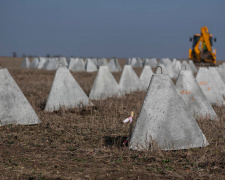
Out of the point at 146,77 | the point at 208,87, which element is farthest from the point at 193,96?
the point at 146,77

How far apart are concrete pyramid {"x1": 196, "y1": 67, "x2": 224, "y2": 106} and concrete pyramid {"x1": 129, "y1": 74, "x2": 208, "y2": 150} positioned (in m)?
5.49

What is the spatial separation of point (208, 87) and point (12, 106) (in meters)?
5.71

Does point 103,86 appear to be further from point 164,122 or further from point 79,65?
point 79,65

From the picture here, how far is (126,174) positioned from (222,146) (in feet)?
6.72

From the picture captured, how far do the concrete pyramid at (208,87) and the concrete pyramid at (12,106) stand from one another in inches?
200

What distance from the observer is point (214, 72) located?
11.8 m

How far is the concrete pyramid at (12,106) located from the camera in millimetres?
8156

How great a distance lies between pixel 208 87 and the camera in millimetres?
11578

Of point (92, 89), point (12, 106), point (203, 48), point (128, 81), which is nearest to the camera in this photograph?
point (12, 106)

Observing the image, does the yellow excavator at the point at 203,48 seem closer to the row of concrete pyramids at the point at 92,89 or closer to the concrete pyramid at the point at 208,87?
the row of concrete pyramids at the point at 92,89

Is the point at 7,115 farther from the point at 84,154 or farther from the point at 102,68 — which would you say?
the point at 102,68

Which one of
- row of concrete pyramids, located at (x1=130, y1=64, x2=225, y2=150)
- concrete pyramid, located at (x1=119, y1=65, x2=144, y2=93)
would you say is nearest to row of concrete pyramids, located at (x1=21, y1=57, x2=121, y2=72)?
concrete pyramid, located at (x1=119, y1=65, x2=144, y2=93)

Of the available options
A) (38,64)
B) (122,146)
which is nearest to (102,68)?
(122,146)

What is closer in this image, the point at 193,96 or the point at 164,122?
the point at 164,122
